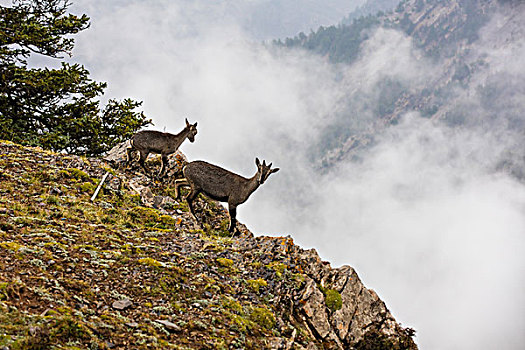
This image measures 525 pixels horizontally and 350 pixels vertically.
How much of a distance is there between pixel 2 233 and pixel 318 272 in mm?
9576

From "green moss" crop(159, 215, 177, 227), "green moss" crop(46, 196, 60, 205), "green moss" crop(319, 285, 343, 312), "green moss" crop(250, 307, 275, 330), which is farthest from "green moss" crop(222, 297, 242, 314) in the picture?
"green moss" crop(46, 196, 60, 205)

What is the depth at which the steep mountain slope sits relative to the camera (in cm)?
782

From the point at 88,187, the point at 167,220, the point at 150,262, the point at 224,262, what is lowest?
the point at 150,262

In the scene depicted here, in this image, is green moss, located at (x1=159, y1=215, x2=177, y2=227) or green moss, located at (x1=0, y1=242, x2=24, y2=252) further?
green moss, located at (x1=159, y1=215, x2=177, y2=227)

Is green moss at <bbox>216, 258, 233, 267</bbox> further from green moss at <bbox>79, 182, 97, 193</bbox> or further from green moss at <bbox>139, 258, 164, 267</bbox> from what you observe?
green moss at <bbox>79, 182, 97, 193</bbox>

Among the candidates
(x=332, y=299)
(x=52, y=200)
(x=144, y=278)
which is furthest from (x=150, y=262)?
(x=332, y=299)

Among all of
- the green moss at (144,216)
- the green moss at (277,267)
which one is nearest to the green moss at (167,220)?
the green moss at (144,216)

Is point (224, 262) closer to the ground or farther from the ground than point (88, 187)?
closer to the ground

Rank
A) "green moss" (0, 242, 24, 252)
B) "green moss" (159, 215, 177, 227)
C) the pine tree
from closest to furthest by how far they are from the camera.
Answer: "green moss" (0, 242, 24, 252), "green moss" (159, 215, 177, 227), the pine tree

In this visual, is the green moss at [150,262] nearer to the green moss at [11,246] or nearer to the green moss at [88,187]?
the green moss at [11,246]

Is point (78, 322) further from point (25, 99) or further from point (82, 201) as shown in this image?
point (25, 99)

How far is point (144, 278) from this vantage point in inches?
396

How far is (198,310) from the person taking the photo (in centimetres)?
963

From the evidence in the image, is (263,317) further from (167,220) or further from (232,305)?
(167,220)
